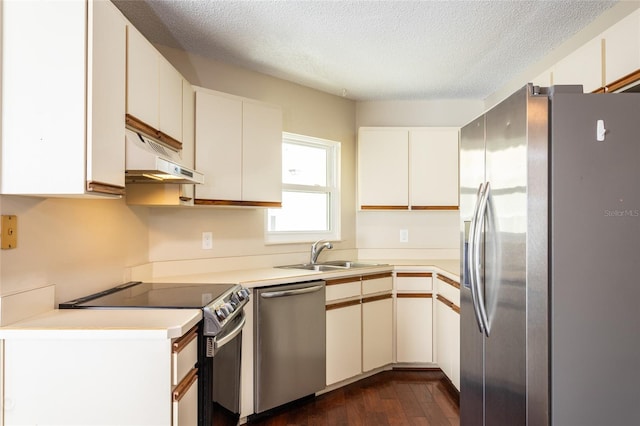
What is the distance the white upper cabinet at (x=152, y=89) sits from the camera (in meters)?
1.75

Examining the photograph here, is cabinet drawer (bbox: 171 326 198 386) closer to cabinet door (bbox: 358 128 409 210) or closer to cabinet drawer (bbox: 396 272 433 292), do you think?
cabinet drawer (bbox: 396 272 433 292)

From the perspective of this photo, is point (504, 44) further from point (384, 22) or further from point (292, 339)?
point (292, 339)

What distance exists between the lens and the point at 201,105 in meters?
2.49

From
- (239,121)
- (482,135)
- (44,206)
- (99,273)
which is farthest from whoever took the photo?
(239,121)

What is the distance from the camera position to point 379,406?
2.69 m

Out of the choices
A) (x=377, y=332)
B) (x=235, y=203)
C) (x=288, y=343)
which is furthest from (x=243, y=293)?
(x=377, y=332)

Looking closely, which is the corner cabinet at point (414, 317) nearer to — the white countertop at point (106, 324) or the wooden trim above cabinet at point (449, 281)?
A: the wooden trim above cabinet at point (449, 281)

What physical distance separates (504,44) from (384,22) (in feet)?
3.04

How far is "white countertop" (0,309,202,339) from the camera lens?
4.49ft

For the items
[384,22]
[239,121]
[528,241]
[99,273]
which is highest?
[384,22]

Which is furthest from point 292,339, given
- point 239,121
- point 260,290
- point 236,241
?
point 239,121

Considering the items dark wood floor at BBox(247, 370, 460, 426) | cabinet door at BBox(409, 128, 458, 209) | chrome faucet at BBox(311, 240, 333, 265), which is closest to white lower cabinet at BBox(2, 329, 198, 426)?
dark wood floor at BBox(247, 370, 460, 426)

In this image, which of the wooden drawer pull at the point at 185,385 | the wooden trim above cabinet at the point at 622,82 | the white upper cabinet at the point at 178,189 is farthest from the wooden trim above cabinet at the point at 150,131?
the wooden trim above cabinet at the point at 622,82

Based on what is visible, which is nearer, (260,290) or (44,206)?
(44,206)
